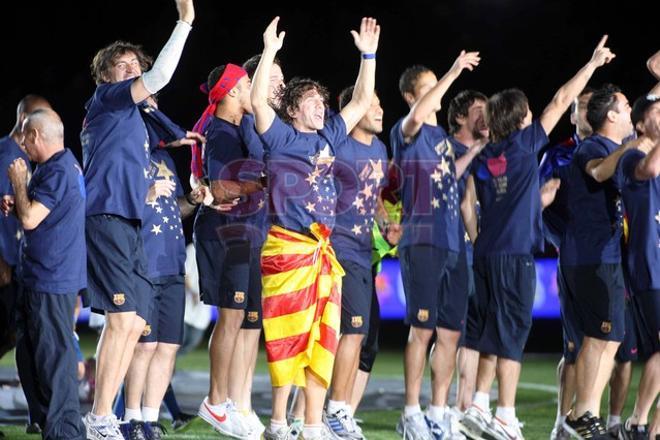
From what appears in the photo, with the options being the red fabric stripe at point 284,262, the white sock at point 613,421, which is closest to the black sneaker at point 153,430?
the red fabric stripe at point 284,262

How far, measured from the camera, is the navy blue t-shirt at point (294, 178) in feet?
20.9

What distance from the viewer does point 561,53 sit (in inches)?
655

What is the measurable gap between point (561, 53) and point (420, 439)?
35.3ft

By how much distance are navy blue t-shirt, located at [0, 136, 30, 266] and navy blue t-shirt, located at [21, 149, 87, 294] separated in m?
1.98

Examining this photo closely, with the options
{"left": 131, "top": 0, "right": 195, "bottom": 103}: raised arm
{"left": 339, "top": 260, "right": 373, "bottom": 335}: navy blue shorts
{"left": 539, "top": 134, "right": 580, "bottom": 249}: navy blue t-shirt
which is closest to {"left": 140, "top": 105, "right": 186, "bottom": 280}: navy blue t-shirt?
{"left": 131, "top": 0, "right": 195, "bottom": 103}: raised arm

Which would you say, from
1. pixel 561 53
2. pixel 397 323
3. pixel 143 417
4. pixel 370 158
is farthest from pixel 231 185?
pixel 397 323

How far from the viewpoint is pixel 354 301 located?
709 centimetres

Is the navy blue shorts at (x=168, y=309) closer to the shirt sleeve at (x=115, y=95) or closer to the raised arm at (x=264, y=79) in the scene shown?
the shirt sleeve at (x=115, y=95)

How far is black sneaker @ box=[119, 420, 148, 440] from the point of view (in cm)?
644

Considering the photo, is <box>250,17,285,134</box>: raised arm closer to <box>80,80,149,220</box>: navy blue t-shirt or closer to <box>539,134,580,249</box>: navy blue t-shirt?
<box>80,80,149,220</box>: navy blue t-shirt

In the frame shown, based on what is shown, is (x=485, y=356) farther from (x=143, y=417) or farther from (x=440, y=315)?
(x=143, y=417)

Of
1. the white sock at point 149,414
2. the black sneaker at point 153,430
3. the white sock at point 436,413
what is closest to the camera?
the black sneaker at point 153,430

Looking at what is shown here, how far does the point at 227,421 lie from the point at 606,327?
8.40 feet

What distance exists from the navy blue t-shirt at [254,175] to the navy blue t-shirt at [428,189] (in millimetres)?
1064
